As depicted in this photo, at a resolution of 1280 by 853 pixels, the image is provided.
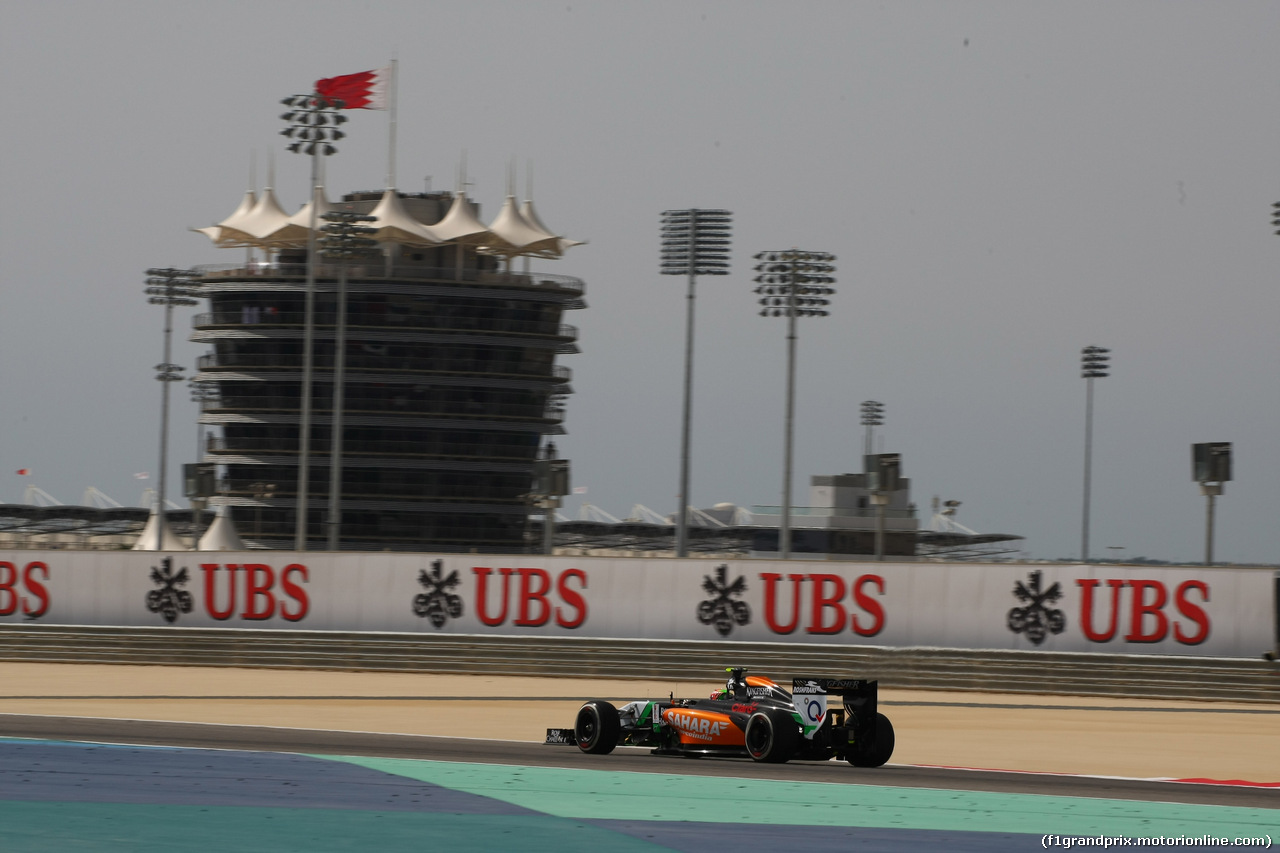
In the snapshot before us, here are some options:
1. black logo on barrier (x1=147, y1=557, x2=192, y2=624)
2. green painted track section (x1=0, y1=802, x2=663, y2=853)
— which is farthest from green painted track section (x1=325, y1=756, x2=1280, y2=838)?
black logo on barrier (x1=147, y1=557, x2=192, y2=624)

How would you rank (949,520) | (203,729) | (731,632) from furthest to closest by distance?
(949,520) < (731,632) < (203,729)

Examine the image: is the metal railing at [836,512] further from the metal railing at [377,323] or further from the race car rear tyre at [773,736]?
the race car rear tyre at [773,736]

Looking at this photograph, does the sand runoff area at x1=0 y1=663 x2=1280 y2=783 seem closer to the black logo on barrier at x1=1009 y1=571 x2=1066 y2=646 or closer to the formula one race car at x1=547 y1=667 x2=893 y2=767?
the black logo on barrier at x1=1009 y1=571 x2=1066 y2=646

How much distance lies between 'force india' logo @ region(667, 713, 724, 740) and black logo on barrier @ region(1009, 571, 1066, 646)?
16.4 metres

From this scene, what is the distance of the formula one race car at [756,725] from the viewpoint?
18.6 m

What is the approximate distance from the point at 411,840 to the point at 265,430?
7056 centimetres

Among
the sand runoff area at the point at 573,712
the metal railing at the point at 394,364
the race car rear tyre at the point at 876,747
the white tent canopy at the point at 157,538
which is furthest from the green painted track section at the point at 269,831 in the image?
the metal railing at the point at 394,364

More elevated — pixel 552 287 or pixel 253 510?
pixel 552 287

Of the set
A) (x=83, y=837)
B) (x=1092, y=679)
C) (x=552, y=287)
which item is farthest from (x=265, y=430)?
(x=83, y=837)

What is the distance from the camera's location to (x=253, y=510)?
273 ft

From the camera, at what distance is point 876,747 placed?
749 inches

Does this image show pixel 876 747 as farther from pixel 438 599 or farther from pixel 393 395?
pixel 393 395

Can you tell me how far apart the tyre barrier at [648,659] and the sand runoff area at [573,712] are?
0.42 metres

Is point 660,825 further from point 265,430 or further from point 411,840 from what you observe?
point 265,430
